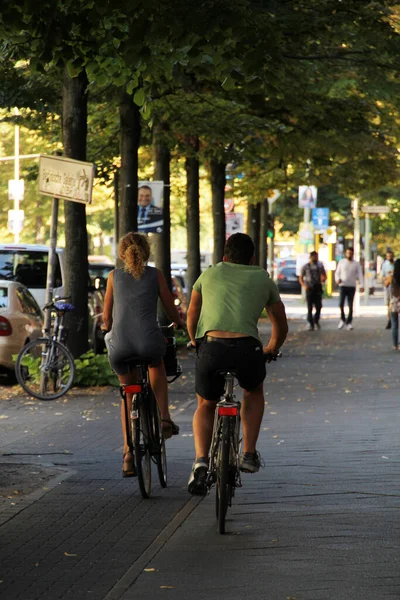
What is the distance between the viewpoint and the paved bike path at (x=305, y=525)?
607 centimetres

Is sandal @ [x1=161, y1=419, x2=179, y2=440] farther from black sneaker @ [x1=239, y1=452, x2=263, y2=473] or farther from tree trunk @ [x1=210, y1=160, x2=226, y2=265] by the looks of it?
tree trunk @ [x1=210, y1=160, x2=226, y2=265]

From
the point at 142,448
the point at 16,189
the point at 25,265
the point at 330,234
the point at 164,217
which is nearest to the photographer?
the point at 142,448

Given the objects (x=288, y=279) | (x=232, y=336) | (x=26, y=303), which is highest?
(x=232, y=336)

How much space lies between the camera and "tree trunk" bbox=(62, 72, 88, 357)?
1705 cm

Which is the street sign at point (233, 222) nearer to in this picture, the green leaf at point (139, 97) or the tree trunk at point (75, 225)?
the tree trunk at point (75, 225)

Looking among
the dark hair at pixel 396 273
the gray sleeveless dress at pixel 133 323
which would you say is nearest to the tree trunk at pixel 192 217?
the dark hair at pixel 396 273

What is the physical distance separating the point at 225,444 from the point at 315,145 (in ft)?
55.3

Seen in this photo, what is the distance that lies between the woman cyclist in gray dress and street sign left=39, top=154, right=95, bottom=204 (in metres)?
6.89

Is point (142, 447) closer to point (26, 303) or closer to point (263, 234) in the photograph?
point (26, 303)

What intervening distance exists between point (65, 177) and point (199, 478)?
27.9 ft

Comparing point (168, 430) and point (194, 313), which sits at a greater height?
point (194, 313)

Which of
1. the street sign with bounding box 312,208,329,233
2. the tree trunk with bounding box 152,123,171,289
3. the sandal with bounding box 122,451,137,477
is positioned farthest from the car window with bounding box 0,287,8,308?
the street sign with bounding box 312,208,329,233

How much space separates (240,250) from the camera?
8.04m

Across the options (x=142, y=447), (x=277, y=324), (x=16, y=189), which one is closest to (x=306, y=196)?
(x=16, y=189)
